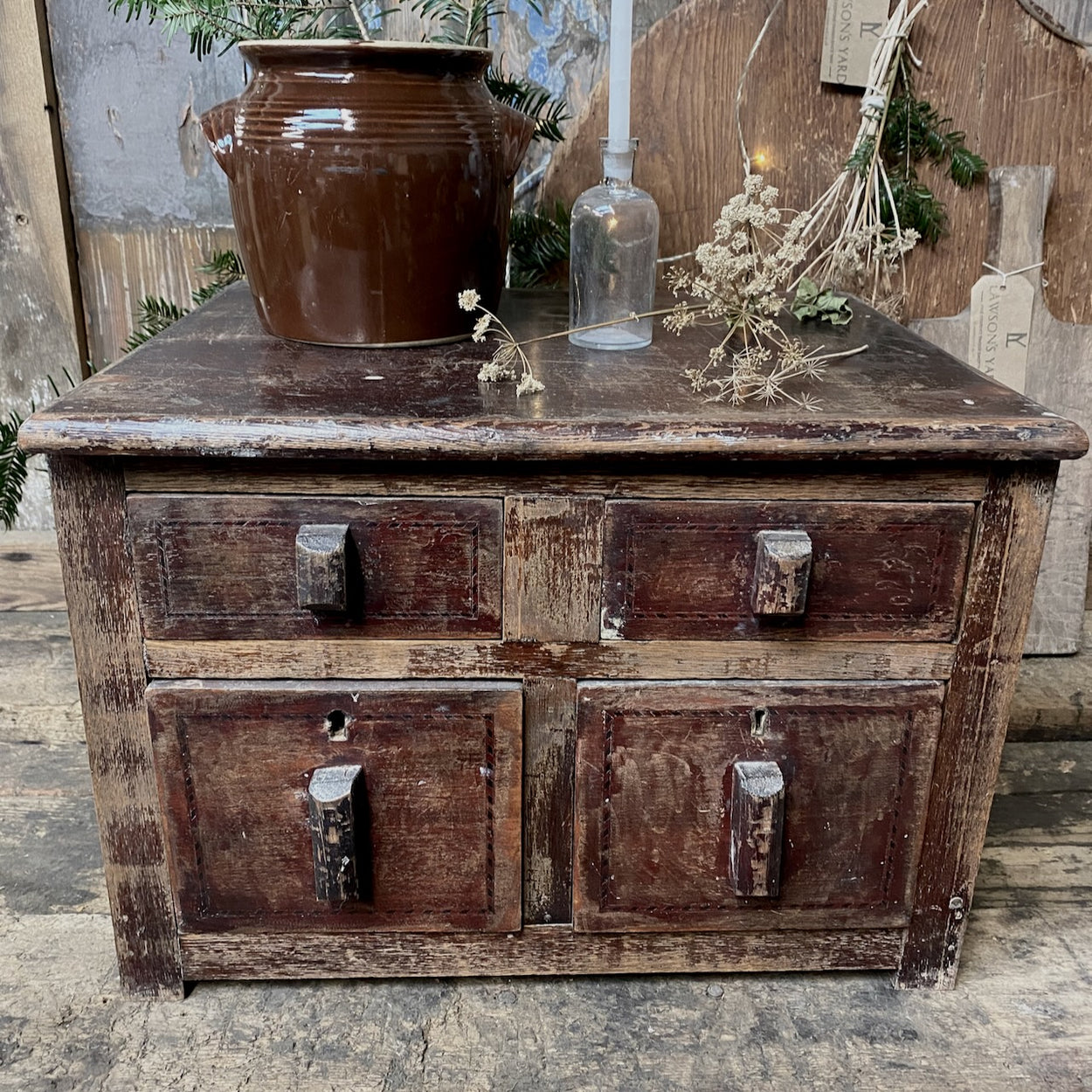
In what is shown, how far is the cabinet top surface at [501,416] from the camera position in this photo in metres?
0.81

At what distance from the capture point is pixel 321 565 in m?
0.84

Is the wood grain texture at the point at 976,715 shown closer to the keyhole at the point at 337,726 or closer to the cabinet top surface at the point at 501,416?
the cabinet top surface at the point at 501,416

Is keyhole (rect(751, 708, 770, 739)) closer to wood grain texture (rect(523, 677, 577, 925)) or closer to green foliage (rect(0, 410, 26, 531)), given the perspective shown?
wood grain texture (rect(523, 677, 577, 925))

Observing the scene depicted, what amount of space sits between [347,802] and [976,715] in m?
0.58

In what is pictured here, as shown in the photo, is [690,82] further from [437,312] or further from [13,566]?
[13,566]

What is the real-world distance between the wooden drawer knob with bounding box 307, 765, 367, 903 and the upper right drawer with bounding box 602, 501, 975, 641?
0.91 feet

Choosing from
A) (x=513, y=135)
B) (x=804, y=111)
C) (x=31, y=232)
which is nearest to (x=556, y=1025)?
(x=513, y=135)

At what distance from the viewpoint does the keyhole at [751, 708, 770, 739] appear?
3.07 feet

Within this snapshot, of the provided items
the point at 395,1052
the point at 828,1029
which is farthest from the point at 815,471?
the point at 395,1052

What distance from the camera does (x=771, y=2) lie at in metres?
1.30

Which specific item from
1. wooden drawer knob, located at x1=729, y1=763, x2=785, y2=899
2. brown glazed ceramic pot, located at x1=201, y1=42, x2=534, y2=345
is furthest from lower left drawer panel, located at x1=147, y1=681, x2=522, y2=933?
brown glazed ceramic pot, located at x1=201, y1=42, x2=534, y2=345

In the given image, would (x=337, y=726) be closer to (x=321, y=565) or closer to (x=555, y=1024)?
(x=321, y=565)

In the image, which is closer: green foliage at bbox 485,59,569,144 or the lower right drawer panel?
the lower right drawer panel

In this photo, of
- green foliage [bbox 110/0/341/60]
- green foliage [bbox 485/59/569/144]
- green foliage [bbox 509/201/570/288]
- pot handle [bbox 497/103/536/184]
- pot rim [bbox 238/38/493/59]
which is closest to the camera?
pot rim [bbox 238/38/493/59]
